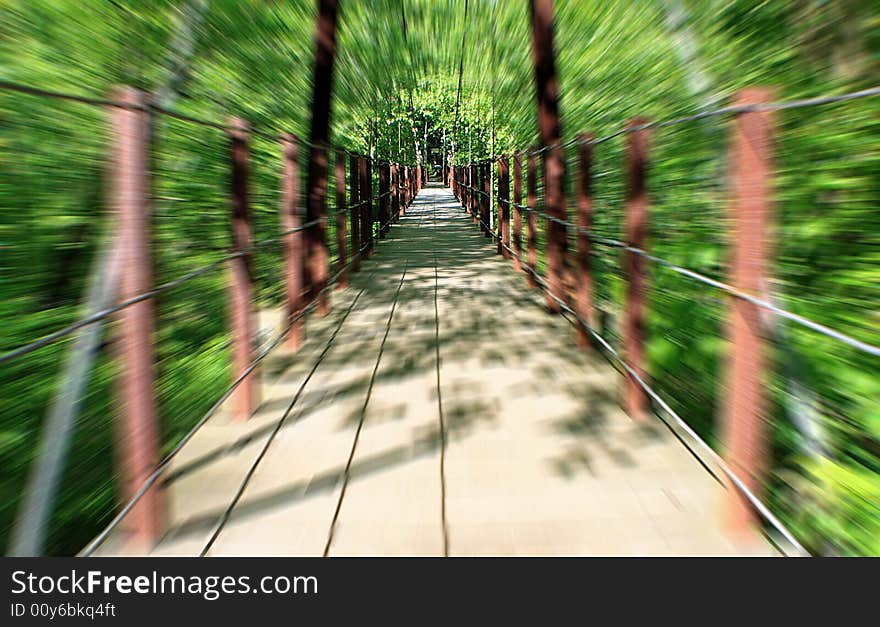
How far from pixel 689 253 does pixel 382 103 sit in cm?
1358

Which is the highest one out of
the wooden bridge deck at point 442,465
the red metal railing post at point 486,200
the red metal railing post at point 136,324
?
the red metal railing post at point 486,200

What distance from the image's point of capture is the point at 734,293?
1738mm

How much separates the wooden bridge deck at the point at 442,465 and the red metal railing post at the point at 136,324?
0.12 meters

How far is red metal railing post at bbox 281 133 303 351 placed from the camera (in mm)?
3650

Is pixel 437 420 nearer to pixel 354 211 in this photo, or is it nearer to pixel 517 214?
pixel 517 214

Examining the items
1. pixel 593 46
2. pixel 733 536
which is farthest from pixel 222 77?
pixel 733 536

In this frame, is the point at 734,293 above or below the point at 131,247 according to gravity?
below

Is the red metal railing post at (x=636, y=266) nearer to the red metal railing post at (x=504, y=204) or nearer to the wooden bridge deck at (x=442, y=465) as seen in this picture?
the wooden bridge deck at (x=442, y=465)

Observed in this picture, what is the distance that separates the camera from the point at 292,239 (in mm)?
3896

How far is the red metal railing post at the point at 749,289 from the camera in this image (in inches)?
64.9

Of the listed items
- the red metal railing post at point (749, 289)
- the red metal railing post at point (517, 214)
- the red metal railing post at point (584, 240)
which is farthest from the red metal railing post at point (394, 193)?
the red metal railing post at point (749, 289)

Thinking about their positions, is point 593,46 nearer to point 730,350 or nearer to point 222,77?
point 222,77

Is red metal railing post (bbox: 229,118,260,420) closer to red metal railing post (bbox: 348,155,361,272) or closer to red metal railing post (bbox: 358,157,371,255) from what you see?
red metal railing post (bbox: 348,155,361,272)

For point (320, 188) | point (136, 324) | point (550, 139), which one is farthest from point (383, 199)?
point (136, 324)
